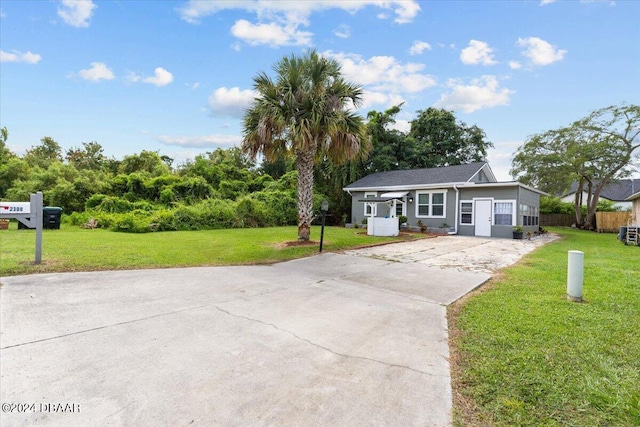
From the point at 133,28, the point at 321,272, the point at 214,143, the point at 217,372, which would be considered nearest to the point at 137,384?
the point at 217,372

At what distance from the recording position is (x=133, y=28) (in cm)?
1058

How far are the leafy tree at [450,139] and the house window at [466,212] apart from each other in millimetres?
11041

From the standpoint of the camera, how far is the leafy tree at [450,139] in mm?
27688

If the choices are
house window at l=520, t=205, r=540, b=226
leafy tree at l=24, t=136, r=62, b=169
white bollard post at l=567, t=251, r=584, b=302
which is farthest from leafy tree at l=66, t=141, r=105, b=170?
white bollard post at l=567, t=251, r=584, b=302

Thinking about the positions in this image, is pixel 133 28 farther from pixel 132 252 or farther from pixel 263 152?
pixel 132 252

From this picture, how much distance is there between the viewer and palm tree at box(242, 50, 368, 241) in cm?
1019

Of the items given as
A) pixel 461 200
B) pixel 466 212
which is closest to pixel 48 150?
pixel 461 200

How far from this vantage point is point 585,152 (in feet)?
70.4

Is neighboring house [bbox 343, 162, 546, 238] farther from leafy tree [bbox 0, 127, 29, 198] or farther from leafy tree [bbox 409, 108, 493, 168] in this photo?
leafy tree [bbox 0, 127, 29, 198]

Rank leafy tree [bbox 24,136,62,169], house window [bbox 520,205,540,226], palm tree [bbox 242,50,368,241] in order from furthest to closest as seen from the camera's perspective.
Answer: leafy tree [bbox 24,136,62,169] → house window [bbox 520,205,540,226] → palm tree [bbox 242,50,368,241]

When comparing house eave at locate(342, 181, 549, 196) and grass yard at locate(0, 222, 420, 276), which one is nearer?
grass yard at locate(0, 222, 420, 276)

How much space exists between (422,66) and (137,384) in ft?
51.1

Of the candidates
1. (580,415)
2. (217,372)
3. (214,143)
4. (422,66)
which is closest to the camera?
(580,415)

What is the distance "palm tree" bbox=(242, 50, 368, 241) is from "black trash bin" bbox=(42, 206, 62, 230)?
10.6 m
